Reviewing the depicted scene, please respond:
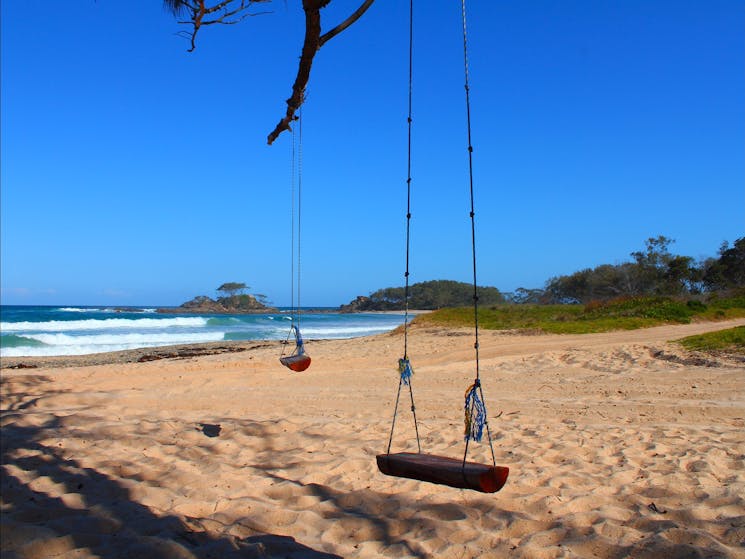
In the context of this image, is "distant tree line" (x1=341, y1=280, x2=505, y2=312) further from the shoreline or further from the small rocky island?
the shoreline

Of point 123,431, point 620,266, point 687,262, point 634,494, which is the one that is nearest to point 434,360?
point 123,431

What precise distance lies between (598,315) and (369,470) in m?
15.6

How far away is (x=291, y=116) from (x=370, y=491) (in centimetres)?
339

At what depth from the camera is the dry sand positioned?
339 cm

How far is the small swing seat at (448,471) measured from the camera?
313cm

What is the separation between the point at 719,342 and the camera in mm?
10805

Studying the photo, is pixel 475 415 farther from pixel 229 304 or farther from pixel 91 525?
pixel 229 304

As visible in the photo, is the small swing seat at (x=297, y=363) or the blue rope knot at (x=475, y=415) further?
→ the small swing seat at (x=297, y=363)

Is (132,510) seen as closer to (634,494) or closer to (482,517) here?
(482,517)

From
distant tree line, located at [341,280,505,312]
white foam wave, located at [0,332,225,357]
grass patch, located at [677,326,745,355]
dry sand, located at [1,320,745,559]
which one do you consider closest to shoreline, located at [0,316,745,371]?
grass patch, located at [677,326,745,355]

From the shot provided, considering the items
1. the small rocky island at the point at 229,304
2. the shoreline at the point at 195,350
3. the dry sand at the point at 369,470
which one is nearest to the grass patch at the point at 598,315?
the shoreline at the point at 195,350

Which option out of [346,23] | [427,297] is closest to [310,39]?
[346,23]

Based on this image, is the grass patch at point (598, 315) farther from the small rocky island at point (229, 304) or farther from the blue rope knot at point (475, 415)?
the small rocky island at point (229, 304)

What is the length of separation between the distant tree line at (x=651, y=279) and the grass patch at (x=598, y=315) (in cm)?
366
